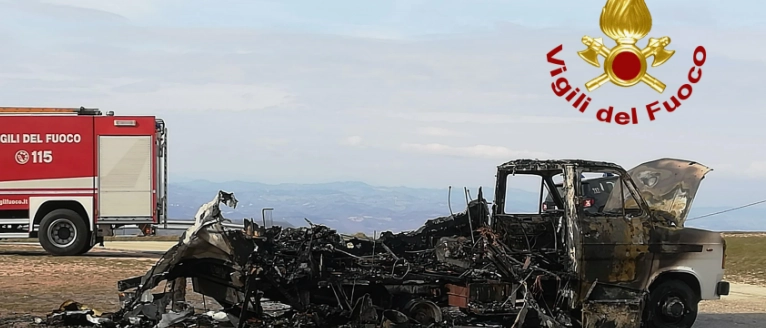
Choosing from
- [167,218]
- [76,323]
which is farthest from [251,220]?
[167,218]

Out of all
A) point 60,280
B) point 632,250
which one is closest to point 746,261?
point 632,250

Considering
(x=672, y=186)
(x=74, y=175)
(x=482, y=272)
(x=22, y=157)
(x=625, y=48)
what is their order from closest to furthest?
1. (x=482, y=272)
2. (x=672, y=186)
3. (x=625, y=48)
4. (x=22, y=157)
5. (x=74, y=175)

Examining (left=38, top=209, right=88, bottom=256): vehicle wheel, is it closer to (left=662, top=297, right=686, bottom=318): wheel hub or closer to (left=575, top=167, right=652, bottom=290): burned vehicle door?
(left=575, top=167, right=652, bottom=290): burned vehicle door

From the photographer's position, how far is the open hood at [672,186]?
9.95 meters

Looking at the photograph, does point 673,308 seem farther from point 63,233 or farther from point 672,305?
point 63,233

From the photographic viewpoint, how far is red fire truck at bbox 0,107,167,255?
18.5m

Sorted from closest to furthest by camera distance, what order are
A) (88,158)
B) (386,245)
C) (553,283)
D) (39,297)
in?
(553,283)
(386,245)
(39,297)
(88,158)

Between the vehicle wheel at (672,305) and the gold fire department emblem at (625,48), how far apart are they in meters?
4.69

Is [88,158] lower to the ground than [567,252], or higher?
higher

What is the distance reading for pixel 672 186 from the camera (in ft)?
33.2

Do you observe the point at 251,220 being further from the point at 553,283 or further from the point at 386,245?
the point at 553,283

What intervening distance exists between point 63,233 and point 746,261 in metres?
16.3

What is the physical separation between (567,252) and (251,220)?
362 centimetres

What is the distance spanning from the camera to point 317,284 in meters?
9.19
